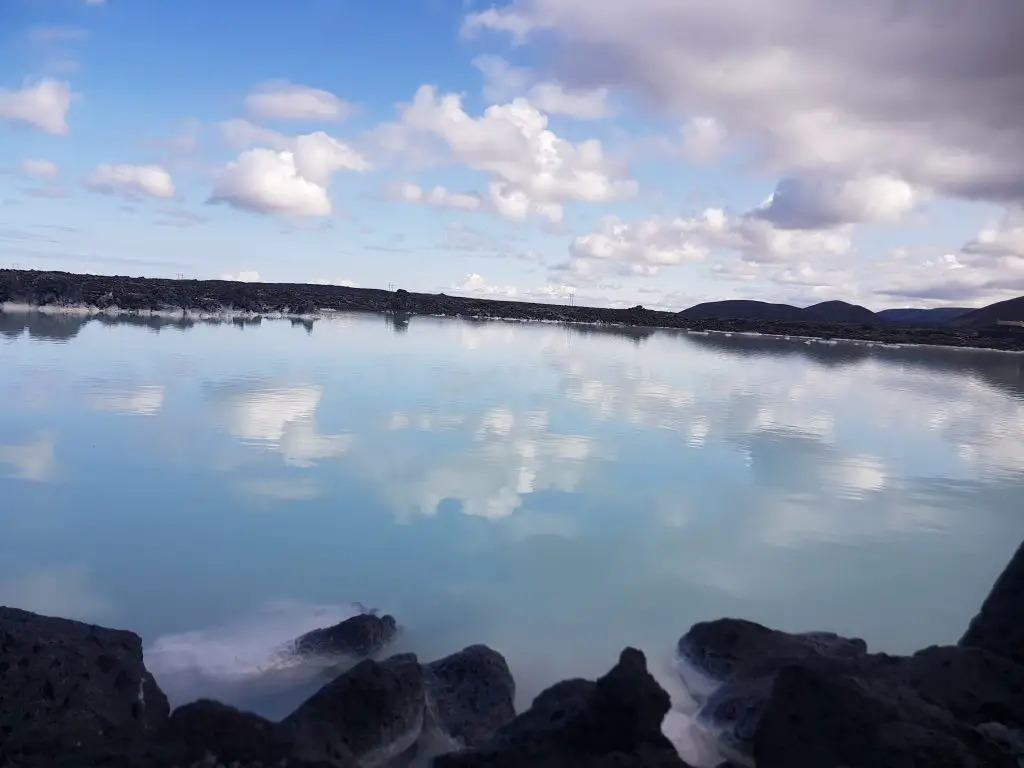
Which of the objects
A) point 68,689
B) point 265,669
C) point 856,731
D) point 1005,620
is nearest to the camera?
point 856,731

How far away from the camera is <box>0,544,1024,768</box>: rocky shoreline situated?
2.75 metres

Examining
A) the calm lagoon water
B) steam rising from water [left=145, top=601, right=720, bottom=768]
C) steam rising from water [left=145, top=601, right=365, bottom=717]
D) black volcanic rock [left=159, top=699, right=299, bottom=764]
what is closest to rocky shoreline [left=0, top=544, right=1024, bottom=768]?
black volcanic rock [left=159, top=699, right=299, bottom=764]

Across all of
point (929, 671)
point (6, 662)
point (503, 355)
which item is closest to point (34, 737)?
point (6, 662)

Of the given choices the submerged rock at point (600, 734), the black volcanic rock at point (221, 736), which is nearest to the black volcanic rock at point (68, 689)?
the black volcanic rock at point (221, 736)

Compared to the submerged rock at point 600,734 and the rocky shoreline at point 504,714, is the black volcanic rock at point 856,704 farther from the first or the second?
the submerged rock at point 600,734

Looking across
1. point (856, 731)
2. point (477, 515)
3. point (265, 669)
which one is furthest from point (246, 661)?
point (856, 731)

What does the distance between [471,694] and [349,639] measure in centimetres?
90

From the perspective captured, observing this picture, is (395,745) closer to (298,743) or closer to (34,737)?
(298,743)

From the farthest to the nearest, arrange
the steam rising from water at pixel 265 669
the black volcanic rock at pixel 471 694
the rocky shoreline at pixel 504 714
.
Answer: the steam rising from water at pixel 265 669, the black volcanic rock at pixel 471 694, the rocky shoreline at pixel 504 714

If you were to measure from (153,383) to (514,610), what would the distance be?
10341 millimetres

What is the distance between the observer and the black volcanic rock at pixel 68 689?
9.35 ft

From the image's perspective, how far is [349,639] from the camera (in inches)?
167

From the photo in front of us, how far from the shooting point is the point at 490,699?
3670 mm

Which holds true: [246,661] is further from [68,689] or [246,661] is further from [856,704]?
[856,704]
